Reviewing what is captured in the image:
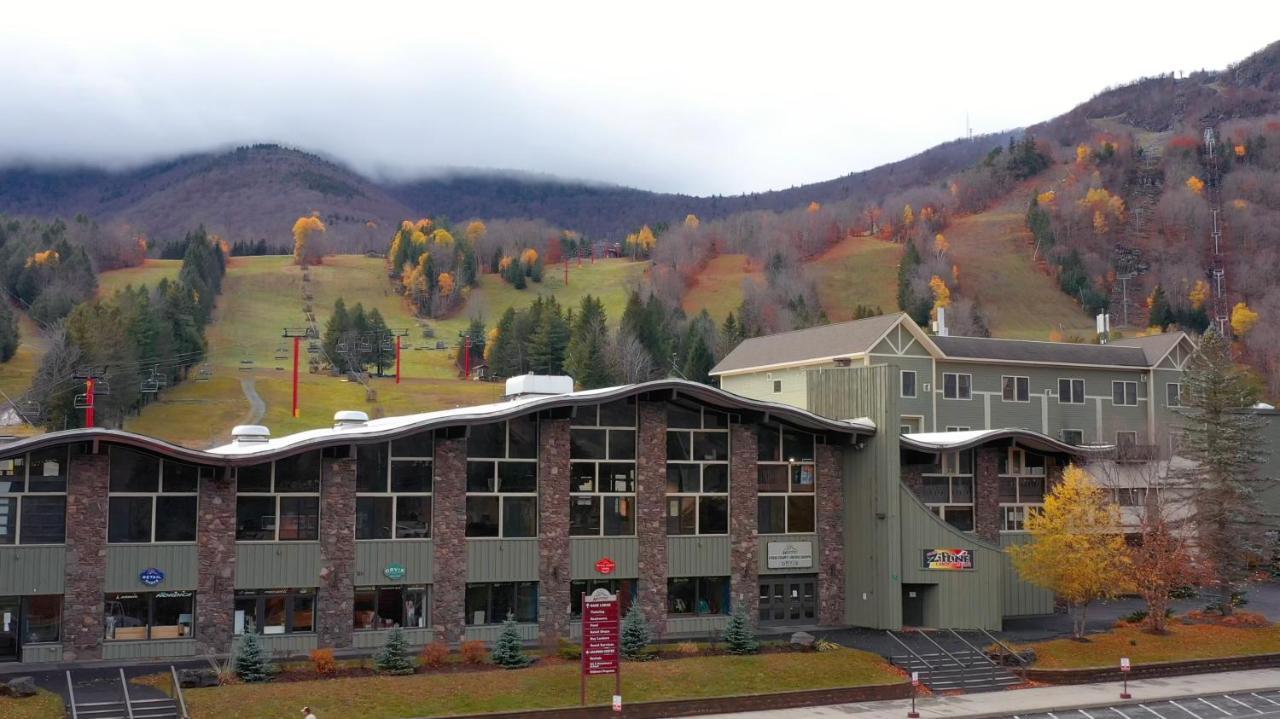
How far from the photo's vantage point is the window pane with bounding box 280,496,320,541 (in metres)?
39.8

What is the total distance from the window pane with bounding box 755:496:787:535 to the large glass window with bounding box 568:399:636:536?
5.49m

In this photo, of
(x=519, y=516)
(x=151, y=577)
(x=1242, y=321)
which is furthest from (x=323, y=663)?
(x=1242, y=321)

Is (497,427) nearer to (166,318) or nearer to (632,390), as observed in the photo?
(632,390)

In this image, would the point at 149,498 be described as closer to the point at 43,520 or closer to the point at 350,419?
the point at 43,520

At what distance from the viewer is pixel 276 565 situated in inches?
1554

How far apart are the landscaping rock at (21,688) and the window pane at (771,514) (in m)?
25.8

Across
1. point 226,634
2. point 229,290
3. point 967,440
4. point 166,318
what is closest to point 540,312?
point 166,318

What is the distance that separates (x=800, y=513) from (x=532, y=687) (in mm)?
16107

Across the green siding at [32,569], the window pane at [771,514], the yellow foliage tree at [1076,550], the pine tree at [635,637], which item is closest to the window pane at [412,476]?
the pine tree at [635,637]

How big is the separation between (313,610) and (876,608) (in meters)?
21.1

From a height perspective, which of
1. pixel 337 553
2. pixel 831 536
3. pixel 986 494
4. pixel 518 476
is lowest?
pixel 337 553

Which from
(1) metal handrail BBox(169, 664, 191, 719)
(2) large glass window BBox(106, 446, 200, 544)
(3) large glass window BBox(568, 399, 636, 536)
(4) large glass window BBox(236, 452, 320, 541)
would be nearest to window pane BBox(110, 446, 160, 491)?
(2) large glass window BBox(106, 446, 200, 544)

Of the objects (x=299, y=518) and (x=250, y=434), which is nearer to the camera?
(x=299, y=518)

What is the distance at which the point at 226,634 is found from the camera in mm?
38625
